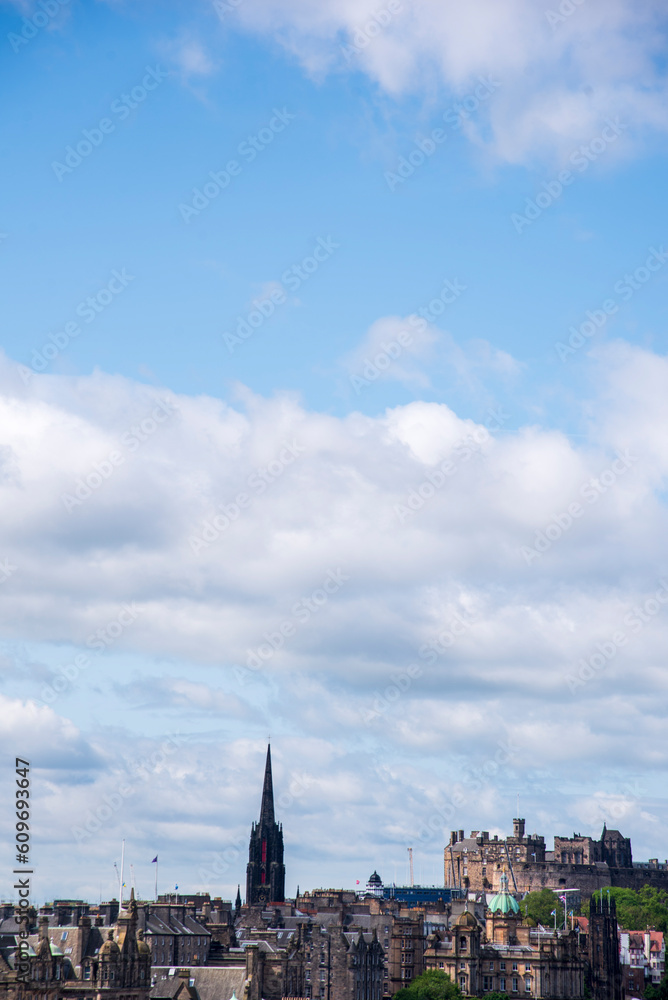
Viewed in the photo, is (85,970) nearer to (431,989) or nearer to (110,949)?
(110,949)

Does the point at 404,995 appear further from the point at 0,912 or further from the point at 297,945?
the point at 0,912

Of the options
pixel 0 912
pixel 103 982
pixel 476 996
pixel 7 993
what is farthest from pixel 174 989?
pixel 476 996

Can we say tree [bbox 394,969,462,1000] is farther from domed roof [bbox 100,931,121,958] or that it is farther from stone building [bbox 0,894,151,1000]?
domed roof [bbox 100,931,121,958]

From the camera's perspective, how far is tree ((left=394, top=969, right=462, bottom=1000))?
615 feet

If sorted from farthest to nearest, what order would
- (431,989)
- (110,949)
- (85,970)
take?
(431,989) < (85,970) < (110,949)

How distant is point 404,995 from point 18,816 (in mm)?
105217

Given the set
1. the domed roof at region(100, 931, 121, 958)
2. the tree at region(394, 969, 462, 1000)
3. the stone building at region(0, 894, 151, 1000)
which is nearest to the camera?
the stone building at region(0, 894, 151, 1000)

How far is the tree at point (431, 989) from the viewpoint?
615 feet

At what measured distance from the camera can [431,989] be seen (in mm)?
189375

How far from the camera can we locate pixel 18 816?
9525 centimetres

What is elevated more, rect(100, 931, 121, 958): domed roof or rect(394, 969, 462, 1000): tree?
rect(100, 931, 121, 958): domed roof

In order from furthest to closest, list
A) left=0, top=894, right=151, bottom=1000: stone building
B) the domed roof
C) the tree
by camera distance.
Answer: the tree → the domed roof → left=0, top=894, right=151, bottom=1000: stone building

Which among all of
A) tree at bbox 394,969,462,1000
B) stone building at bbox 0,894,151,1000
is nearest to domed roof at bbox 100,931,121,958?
stone building at bbox 0,894,151,1000

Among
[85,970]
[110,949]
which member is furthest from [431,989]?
[110,949]
